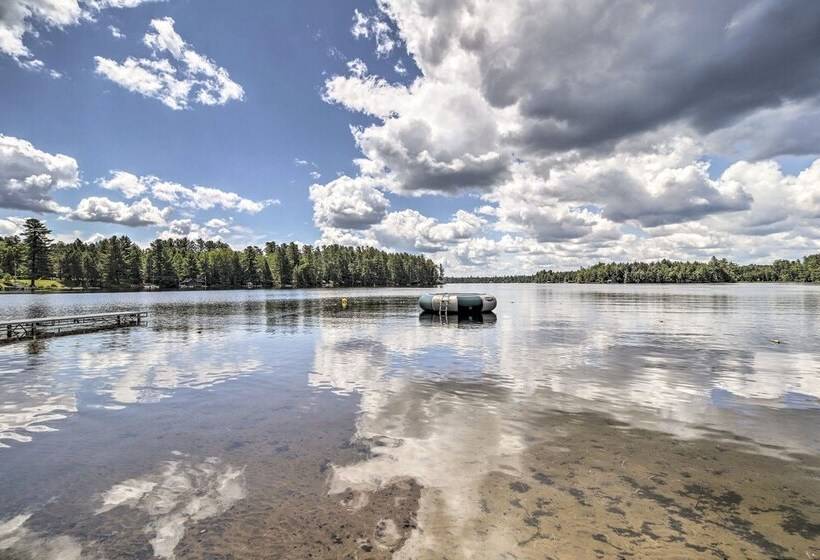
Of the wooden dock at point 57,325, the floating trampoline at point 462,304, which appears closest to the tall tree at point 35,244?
the wooden dock at point 57,325

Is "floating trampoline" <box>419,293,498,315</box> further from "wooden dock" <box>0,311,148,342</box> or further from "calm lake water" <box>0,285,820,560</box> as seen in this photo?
"wooden dock" <box>0,311,148,342</box>

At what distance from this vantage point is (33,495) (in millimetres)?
7609

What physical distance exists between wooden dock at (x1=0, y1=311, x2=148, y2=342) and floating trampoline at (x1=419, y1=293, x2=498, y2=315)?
31.7 m

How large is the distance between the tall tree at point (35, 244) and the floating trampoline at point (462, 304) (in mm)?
147868

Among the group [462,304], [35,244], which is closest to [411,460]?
[462,304]

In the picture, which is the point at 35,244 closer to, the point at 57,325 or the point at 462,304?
the point at 57,325

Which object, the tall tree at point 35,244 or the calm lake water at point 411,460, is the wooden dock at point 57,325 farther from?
the tall tree at point 35,244

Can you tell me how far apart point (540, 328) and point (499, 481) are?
1190 inches

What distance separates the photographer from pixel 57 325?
4050cm

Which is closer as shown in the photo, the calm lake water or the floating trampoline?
the calm lake water

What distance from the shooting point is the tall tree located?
134m

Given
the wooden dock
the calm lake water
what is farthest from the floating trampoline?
the wooden dock

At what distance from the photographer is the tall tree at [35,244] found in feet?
440

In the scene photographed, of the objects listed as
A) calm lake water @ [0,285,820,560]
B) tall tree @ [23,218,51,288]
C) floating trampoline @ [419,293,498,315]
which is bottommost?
calm lake water @ [0,285,820,560]
